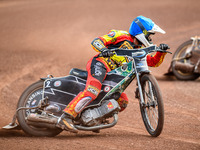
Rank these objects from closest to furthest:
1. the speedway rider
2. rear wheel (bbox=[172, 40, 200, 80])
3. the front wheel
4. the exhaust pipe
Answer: the front wheel, the speedway rider, the exhaust pipe, rear wheel (bbox=[172, 40, 200, 80])

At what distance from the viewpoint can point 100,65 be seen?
589 cm

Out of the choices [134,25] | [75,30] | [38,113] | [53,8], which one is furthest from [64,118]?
[53,8]

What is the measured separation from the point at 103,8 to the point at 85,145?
1717cm

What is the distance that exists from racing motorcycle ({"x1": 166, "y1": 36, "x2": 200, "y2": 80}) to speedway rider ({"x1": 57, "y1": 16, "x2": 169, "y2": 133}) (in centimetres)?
489

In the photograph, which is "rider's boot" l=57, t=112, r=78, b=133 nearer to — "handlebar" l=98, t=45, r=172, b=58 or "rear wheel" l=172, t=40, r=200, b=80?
"handlebar" l=98, t=45, r=172, b=58

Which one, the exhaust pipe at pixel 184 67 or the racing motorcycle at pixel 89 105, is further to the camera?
the exhaust pipe at pixel 184 67

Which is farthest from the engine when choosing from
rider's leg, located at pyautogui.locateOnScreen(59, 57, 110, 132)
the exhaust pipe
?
the exhaust pipe

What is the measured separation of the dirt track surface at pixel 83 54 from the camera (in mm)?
5656

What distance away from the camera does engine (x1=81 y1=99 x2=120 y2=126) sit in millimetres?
5781

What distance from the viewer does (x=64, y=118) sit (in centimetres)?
579

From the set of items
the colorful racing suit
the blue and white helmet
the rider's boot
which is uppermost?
the blue and white helmet

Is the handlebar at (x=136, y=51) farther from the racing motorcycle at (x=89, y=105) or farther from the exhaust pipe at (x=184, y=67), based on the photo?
the exhaust pipe at (x=184, y=67)

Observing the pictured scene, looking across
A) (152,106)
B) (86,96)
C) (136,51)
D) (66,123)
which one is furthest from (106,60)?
(66,123)

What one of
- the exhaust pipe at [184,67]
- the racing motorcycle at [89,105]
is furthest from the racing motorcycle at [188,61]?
the racing motorcycle at [89,105]
